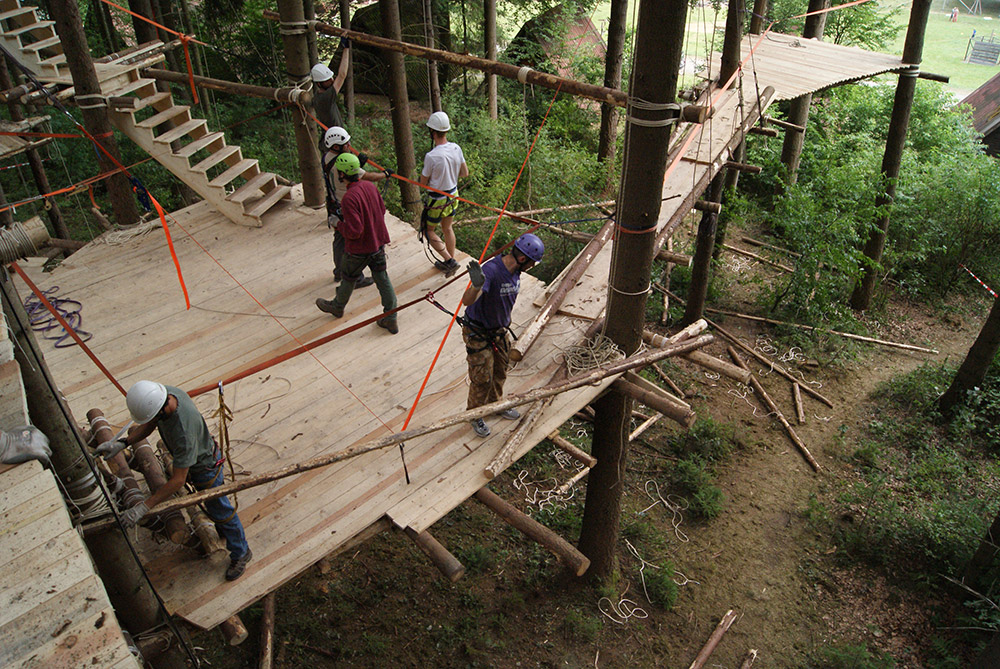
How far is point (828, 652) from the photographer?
5664 millimetres

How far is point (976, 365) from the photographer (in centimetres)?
771

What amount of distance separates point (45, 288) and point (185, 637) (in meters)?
4.22

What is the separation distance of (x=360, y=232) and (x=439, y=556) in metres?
2.54

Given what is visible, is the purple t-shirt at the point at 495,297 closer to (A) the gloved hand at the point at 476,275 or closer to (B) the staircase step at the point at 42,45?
(A) the gloved hand at the point at 476,275

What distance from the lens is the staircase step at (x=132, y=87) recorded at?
667 cm

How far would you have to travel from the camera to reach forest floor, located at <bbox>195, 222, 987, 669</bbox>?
18.7 feet

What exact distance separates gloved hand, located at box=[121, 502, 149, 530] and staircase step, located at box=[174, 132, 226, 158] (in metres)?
4.65

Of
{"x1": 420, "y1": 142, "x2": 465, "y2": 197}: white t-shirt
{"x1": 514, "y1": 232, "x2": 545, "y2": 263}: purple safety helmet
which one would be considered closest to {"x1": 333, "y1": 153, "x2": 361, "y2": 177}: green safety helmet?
{"x1": 420, "y1": 142, "x2": 465, "y2": 197}: white t-shirt

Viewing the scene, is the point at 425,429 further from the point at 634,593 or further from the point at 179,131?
the point at 179,131

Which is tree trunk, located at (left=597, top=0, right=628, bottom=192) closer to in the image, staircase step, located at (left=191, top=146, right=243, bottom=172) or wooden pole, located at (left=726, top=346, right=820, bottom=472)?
wooden pole, located at (left=726, top=346, right=820, bottom=472)

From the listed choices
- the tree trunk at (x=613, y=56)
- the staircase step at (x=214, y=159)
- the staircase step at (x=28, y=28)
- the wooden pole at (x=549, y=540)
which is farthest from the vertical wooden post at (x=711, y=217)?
the staircase step at (x=28, y=28)

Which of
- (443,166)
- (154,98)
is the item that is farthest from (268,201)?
(443,166)

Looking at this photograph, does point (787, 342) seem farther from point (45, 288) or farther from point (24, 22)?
point (24, 22)

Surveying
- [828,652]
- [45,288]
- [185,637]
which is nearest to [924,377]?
[828,652]
